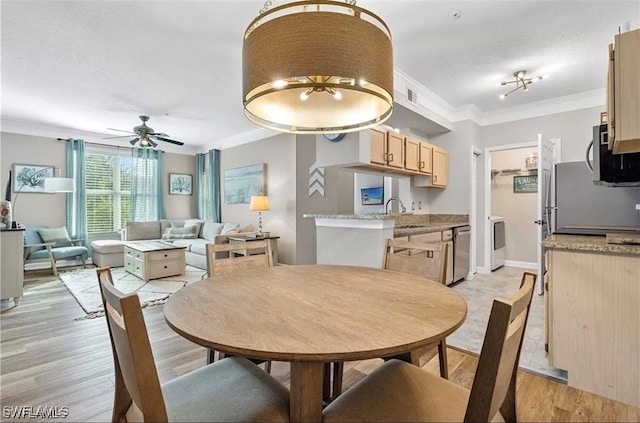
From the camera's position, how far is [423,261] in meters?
1.80

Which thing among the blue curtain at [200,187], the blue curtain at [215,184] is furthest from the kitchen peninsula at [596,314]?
the blue curtain at [200,187]

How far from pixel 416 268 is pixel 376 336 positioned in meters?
1.05

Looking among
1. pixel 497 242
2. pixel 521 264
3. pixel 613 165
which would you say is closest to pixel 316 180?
pixel 497 242

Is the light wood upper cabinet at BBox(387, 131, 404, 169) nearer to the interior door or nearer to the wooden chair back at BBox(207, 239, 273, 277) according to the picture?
the interior door

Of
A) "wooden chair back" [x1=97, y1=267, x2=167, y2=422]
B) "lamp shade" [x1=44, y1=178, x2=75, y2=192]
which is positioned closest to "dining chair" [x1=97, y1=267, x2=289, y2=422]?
"wooden chair back" [x1=97, y1=267, x2=167, y2=422]

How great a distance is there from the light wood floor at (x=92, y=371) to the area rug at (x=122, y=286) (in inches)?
14.3

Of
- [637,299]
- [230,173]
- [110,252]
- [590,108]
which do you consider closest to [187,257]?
[110,252]

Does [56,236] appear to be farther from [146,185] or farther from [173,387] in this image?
[173,387]

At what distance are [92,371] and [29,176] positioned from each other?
5.12 meters

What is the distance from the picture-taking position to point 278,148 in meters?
5.62

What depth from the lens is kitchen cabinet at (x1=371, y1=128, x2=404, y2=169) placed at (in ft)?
11.1

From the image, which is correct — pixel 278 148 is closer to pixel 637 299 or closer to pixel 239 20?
pixel 239 20

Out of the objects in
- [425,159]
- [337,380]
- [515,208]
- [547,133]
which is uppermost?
[547,133]

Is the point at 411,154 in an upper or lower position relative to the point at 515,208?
upper
